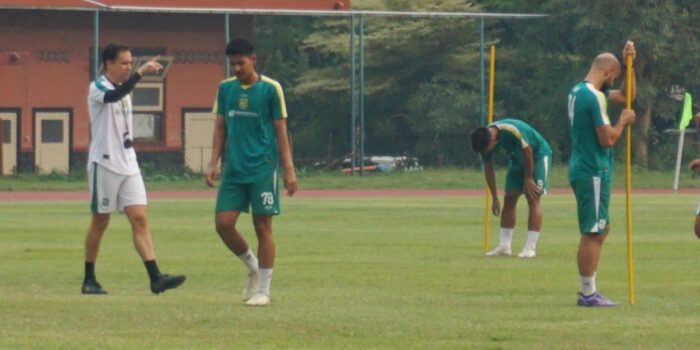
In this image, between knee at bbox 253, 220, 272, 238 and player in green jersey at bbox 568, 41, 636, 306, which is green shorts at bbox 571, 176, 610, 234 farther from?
knee at bbox 253, 220, 272, 238

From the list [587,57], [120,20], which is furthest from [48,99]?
[587,57]

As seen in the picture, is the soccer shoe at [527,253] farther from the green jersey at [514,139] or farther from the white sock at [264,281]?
the white sock at [264,281]

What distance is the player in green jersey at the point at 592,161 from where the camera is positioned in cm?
1323

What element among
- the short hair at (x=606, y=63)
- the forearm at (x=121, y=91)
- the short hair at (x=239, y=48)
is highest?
the short hair at (x=239, y=48)

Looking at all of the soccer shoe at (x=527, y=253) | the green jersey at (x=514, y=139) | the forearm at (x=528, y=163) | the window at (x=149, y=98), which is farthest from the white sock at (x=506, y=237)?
the window at (x=149, y=98)

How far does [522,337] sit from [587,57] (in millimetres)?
40494

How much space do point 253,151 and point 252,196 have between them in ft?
1.11

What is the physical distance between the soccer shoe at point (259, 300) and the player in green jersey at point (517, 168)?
5708 mm

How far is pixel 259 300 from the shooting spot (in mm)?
13219

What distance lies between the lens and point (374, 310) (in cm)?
1285

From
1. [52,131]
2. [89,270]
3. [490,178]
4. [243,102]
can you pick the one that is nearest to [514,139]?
[490,178]

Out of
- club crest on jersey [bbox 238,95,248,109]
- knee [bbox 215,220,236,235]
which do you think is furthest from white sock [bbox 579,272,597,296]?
club crest on jersey [bbox 238,95,248,109]

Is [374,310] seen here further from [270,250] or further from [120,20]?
[120,20]

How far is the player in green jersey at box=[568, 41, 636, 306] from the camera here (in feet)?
43.4
